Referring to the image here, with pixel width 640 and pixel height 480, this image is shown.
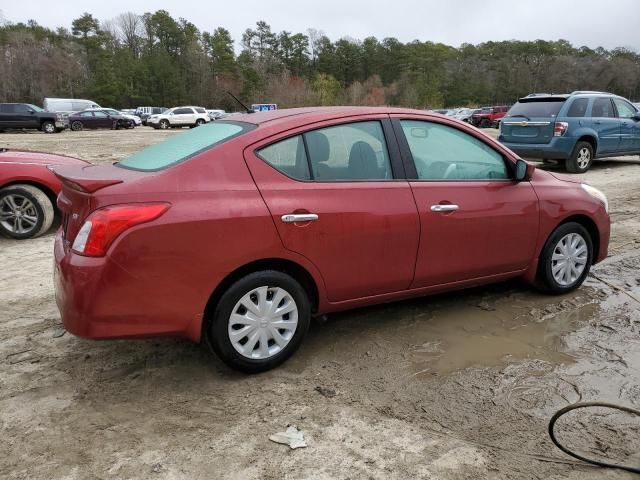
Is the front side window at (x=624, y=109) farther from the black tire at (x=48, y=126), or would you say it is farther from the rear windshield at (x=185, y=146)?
the black tire at (x=48, y=126)

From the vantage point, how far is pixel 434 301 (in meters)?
4.42

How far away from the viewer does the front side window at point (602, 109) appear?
11945 millimetres

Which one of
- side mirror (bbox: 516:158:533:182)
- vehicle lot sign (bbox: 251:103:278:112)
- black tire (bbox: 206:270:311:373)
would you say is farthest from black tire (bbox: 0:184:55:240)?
side mirror (bbox: 516:158:533:182)

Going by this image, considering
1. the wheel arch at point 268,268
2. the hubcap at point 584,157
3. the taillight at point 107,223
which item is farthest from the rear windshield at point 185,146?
the hubcap at point 584,157

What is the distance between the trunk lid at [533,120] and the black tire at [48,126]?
24.4 metres

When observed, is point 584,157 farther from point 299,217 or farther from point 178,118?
point 178,118

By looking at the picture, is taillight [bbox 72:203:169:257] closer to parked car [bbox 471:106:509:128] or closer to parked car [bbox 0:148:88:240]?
parked car [bbox 0:148:88:240]

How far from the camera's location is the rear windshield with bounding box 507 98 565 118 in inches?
452

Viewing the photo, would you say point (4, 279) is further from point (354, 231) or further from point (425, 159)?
point (425, 159)

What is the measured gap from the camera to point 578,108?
A: 11586 millimetres

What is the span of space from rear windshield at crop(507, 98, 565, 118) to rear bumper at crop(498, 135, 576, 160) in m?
0.59

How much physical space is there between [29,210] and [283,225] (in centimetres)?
462

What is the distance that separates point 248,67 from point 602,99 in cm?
8551

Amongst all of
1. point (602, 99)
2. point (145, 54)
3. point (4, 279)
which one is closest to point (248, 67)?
point (145, 54)
